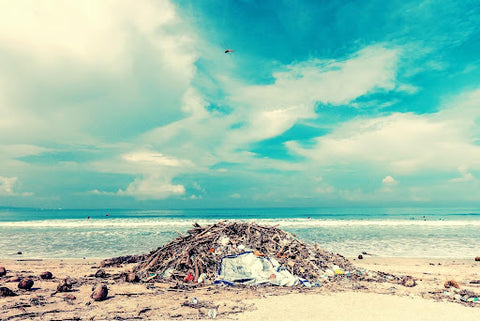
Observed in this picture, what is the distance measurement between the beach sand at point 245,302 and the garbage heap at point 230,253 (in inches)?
30.4

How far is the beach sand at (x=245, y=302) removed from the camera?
7.39 m

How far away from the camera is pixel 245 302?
832 cm

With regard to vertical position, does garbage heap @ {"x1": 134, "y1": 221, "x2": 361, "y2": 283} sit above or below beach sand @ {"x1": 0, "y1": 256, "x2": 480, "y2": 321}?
above

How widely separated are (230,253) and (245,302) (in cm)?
294

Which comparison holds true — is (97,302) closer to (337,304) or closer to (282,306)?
(282,306)

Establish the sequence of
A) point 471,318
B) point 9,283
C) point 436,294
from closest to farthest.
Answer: point 471,318 < point 436,294 < point 9,283

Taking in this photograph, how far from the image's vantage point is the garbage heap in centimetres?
1080

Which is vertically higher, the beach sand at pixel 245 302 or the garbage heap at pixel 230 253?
the garbage heap at pixel 230 253

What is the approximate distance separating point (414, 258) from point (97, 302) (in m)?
16.5

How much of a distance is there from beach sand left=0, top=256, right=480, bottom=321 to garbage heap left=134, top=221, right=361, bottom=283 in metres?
0.77

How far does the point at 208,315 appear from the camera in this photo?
290 inches

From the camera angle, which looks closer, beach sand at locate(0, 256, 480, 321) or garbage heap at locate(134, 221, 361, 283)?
beach sand at locate(0, 256, 480, 321)

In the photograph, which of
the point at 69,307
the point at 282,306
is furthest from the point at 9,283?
the point at 282,306

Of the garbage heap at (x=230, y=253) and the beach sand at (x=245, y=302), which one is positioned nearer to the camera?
the beach sand at (x=245, y=302)
